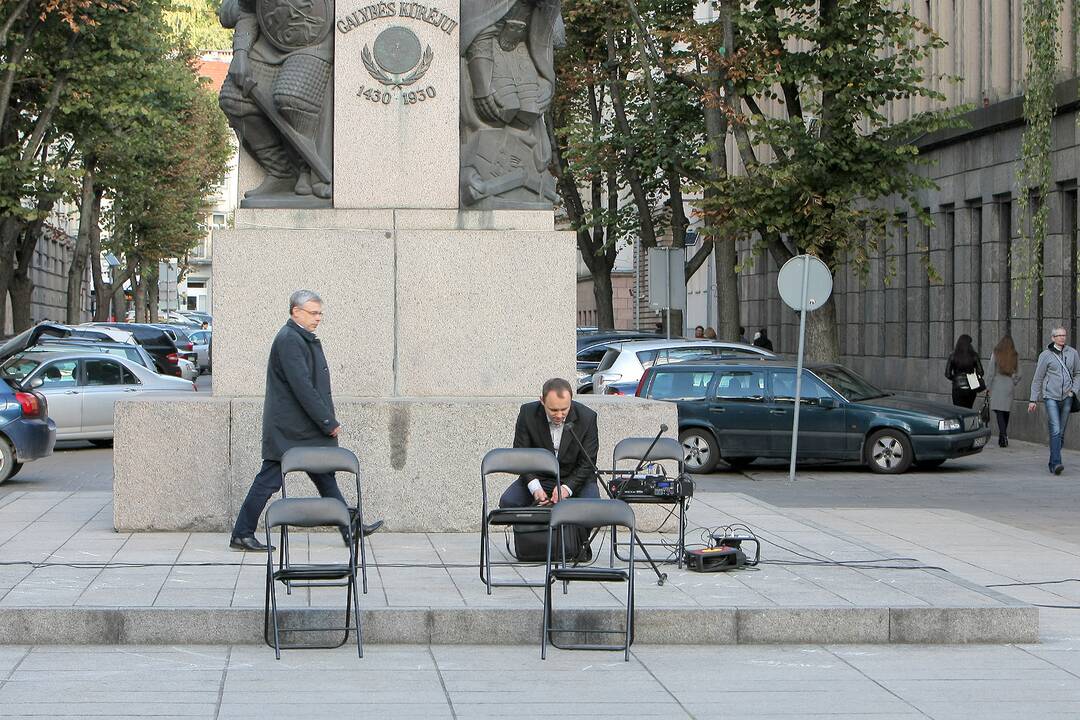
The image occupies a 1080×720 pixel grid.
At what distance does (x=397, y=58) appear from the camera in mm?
13828

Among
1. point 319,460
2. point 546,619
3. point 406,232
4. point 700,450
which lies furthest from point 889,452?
point 546,619

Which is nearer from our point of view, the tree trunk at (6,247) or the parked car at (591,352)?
the parked car at (591,352)

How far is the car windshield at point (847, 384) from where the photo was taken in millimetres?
23469

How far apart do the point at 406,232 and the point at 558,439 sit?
278 cm

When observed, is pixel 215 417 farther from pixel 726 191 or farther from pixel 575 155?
pixel 575 155

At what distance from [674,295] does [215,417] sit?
20556 millimetres

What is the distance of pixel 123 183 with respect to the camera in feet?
172

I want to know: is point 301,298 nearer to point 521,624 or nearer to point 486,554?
point 486,554

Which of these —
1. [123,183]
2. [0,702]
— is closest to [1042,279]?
[0,702]

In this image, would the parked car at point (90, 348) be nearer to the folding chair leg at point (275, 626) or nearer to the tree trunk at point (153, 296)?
the folding chair leg at point (275, 626)

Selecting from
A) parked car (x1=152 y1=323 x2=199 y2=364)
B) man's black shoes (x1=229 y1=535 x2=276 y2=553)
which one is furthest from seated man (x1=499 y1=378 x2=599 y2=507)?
parked car (x1=152 y1=323 x2=199 y2=364)

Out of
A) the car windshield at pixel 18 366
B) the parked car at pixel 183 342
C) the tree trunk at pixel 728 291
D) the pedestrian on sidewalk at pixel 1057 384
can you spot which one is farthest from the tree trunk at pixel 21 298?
the pedestrian on sidewalk at pixel 1057 384

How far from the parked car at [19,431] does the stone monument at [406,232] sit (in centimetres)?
770

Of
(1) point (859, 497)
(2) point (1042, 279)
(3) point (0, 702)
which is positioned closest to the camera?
(3) point (0, 702)
